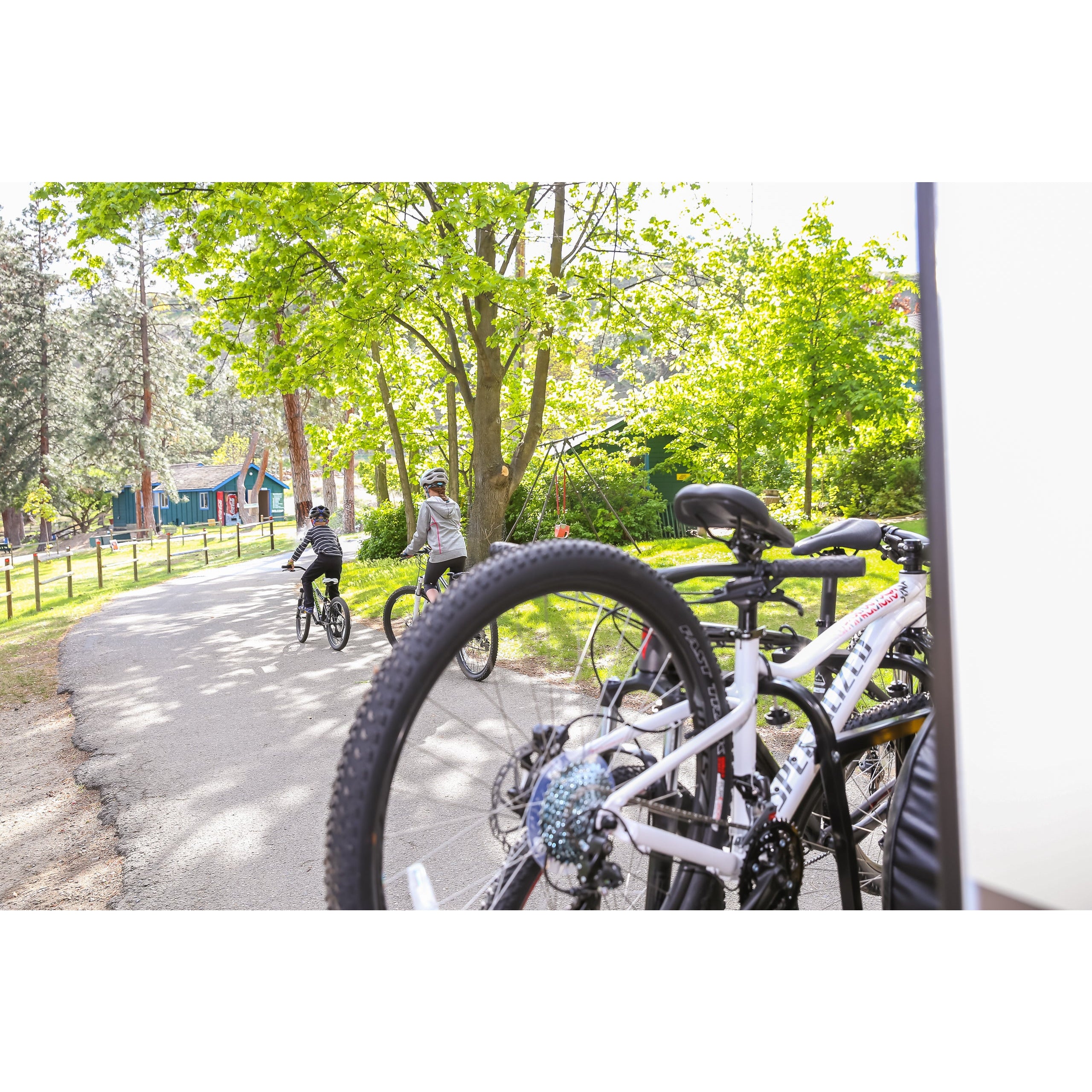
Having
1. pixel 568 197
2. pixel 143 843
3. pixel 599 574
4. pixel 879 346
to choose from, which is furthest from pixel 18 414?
pixel 879 346

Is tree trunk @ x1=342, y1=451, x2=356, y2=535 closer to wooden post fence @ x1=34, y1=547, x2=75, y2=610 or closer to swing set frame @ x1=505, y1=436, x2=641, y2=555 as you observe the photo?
swing set frame @ x1=505, y1=436, x2=641, y2=555

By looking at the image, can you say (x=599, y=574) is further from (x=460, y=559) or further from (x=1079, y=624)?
(x=460, y=559)

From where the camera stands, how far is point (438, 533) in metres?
5.10

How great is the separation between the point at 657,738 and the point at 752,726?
0.15 m

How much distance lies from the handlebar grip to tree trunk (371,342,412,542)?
28.0 feet

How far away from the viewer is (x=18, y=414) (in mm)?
4965

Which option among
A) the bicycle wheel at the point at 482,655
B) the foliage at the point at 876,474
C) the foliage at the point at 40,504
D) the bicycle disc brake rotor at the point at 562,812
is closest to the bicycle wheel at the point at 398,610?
the bicycle wheel at the point at 482,655

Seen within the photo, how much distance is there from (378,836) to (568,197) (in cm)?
718

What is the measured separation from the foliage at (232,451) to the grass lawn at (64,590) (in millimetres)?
583

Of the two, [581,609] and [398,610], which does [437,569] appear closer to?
[398,610]

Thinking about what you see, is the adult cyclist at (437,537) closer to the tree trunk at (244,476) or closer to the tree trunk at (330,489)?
the tree trunk at (244,476)

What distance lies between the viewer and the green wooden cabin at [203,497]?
5.68 meters

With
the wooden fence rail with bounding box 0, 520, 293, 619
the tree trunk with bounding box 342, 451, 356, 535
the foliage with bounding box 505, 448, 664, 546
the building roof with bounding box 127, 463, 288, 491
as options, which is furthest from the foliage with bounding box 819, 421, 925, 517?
the tree trunk with bounding box 342, 451, 356, 535

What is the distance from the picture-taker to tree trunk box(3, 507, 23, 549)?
504 cm
